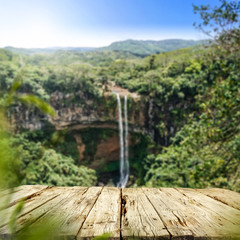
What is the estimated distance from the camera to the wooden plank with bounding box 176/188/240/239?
1.46 feet

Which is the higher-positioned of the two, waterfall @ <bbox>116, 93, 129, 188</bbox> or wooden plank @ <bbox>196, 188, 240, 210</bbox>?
wooden plank @ <bbox>196, 188, 240, 210</bbox>

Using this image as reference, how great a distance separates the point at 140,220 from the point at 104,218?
0.34 ft

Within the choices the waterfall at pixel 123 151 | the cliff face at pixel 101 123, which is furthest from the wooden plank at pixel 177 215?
the waterfall at pixel 123 151

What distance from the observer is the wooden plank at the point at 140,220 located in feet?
1.50

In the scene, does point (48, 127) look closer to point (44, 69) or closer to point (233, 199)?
point (44, 69)

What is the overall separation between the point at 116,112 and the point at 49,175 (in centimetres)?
807

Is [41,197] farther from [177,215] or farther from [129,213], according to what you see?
[177,215]

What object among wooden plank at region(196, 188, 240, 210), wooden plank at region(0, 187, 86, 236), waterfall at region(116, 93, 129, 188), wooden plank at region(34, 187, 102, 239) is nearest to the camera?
wooden plank at region(34, 187, 102, 239)

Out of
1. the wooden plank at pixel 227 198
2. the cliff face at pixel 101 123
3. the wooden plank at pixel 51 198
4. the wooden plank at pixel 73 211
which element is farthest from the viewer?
the cliff face at pixel 101 123

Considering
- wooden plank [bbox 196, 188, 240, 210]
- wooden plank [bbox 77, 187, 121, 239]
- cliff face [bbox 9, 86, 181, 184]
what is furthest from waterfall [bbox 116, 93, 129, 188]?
wooden plank [bbox 77, 187, 121, 239]

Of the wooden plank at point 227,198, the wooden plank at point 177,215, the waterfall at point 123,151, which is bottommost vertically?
the waterfall at point 123,151

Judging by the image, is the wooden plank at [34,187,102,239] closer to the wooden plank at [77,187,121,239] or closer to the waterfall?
the wooden plank at [77,187,121,239]

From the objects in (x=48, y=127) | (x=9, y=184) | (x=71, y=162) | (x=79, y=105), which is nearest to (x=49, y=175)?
(x=71, y=162)

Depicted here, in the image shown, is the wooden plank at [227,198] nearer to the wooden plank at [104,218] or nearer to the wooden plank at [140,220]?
the wooden plank at [140,220]
